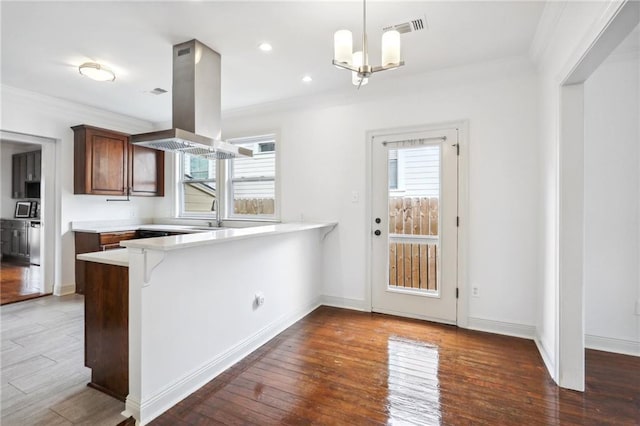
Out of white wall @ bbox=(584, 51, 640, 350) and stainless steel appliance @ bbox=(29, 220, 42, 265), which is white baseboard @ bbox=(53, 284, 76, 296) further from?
white wall @ bbox=(584, 51, 640, 350)

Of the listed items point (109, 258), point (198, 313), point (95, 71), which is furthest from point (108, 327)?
point (95, 71)

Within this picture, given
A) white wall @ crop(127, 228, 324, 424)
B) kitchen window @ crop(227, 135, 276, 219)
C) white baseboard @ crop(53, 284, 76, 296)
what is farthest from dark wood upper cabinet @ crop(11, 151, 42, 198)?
white wall @ crop(127, 228, 324, 424)

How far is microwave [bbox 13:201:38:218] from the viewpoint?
6484 mm

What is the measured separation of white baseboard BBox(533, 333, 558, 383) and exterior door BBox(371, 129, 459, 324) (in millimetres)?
717

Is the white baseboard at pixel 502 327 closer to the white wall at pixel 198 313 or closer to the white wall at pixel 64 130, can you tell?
the white wall at pixel 198 313

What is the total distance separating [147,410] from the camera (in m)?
1.79

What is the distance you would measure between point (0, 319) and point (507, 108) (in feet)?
18.3

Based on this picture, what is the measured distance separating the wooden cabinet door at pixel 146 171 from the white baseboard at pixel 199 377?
3375 mm

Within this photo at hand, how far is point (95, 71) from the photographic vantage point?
3.12 m

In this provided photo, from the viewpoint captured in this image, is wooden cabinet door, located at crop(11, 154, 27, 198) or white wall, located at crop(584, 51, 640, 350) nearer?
white wall, located at crop(584, 51, 640, 350)

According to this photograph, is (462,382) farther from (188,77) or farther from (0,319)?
(0,319)

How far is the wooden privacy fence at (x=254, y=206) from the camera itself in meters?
4.39

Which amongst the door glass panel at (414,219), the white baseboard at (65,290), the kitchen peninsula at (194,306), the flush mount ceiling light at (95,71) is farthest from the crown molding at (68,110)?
the door glass panel at (414,219)

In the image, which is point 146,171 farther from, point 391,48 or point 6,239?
point 391,48
